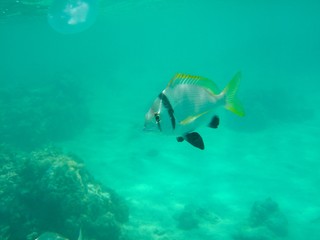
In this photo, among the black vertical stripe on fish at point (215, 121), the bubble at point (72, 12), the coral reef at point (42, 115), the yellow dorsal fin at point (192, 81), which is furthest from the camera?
the bubble at point (72, 12)

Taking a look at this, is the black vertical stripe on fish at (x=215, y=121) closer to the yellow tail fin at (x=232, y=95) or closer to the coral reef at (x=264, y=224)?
the yellow tail fin at (x=232, y=95)

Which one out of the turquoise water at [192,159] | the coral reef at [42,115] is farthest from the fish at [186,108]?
the coral reef at [42,115]

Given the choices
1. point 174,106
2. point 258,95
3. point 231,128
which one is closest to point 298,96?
point 258,95

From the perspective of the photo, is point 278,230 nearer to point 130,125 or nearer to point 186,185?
point 186,185

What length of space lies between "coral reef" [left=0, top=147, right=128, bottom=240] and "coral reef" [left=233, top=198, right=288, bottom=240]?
4.77 m

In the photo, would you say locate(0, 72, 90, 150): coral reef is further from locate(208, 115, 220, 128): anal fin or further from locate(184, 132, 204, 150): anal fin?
locate(184, 132, 204, 150): anal fin

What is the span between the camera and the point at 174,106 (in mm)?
1904

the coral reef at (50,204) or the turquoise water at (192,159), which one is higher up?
the turquoise water at (192,159)

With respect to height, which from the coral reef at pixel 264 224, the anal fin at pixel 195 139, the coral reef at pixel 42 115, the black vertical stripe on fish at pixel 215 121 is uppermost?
the coral reef at pixel 42 115

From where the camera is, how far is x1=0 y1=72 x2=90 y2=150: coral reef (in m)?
→ 19.9

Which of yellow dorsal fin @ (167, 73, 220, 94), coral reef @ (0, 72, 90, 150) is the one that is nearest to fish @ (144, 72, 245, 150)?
yellow dorsal fin @ (167, 73, 220, 94)

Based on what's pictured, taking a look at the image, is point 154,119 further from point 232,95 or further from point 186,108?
point 232,95

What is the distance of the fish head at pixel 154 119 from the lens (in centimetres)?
184

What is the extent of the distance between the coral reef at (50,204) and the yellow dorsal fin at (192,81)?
756 cm
